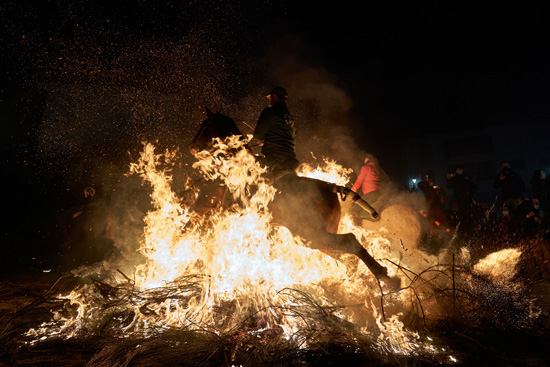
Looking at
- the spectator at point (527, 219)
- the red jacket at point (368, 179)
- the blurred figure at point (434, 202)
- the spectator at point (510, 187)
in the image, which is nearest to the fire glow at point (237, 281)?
the red jacket at point (368, 179)

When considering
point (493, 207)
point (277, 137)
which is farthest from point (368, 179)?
point (493, 207)

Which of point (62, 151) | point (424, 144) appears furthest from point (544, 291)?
point (424, 144)

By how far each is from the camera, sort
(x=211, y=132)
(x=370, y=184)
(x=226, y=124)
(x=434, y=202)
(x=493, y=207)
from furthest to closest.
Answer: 1. (x=434, y=202)
2. (x=493, y=207)
3. (x=370, y=184)
4. (x=226, y=124)
5. (x=211, y=132)

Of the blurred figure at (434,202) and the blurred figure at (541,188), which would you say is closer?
the blurred figure at (434,202)

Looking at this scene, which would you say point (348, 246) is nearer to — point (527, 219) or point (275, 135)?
point (275, 135)

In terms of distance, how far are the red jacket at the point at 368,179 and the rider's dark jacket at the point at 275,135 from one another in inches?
121

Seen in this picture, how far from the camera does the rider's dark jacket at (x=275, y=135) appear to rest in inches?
191

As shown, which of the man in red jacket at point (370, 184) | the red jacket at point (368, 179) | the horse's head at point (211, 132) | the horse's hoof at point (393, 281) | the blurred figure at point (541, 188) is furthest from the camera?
the blurred figure at point (541, 188)

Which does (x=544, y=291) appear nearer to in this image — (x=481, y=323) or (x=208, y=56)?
(x=481, y=323)

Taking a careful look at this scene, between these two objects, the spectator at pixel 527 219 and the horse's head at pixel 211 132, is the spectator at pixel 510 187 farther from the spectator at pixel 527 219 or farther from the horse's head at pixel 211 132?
the horse's head at pixel 211 132

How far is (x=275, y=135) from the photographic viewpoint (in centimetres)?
494

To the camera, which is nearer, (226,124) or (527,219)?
(226,124)

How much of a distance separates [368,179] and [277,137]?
349 cm

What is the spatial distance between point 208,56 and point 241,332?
6550mm
